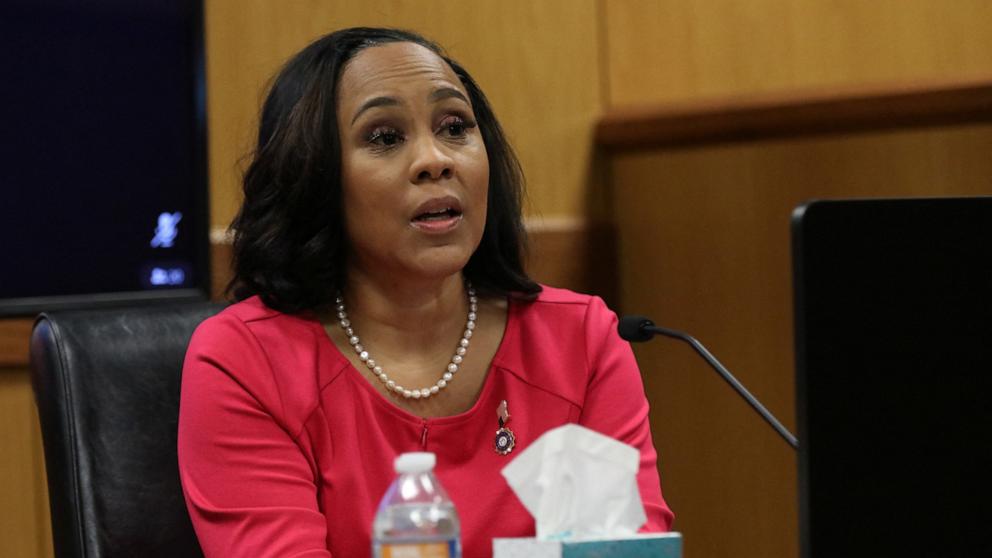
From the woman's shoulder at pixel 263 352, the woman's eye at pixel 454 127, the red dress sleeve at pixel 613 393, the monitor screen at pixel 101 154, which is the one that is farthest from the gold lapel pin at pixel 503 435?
the monitor screen at pixel 101 154

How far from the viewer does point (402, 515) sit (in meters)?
1.08

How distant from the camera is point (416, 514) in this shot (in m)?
1.09

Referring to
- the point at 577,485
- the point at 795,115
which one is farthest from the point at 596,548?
the point at 795,115

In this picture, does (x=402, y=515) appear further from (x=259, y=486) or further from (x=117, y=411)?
(x=117, y=411)

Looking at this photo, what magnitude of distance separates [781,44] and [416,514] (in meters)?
2.54

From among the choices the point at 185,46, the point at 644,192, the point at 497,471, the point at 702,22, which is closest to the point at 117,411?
the point at 497,471

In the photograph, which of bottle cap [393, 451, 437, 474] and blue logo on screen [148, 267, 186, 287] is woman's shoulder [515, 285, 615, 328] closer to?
bottle cap [393, 451, 437, 474]

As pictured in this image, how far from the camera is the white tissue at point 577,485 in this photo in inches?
39.7

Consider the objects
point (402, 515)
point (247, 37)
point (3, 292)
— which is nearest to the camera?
point (402, 515)

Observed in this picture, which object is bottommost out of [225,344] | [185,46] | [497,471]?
[497,471]

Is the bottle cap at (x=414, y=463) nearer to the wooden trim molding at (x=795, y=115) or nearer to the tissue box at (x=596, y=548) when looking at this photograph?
the tissue box at (x=596, y=548)

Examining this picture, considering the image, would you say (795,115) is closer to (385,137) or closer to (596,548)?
(385,137)

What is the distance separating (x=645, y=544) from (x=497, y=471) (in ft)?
2.23

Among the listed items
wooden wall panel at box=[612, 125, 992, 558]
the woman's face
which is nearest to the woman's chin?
the woman's face
